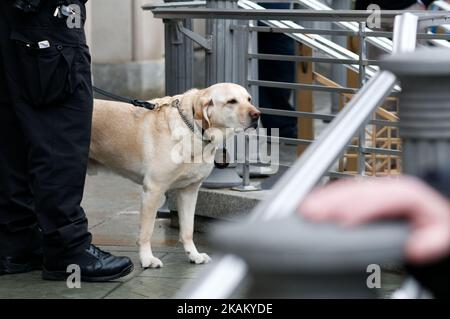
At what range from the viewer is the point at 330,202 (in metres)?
1.36

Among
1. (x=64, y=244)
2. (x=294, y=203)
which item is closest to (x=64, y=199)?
(x=64, y=244)

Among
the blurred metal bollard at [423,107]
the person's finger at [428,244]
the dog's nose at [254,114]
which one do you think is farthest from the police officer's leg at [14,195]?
the person's finger at [428,244]

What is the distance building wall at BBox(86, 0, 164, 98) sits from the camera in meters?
11.5

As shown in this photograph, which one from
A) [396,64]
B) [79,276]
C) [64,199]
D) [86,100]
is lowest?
[79,276]

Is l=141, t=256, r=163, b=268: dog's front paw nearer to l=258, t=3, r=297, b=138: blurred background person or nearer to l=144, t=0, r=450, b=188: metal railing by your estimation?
l=144, t=0, r=450, b=188: metal railing

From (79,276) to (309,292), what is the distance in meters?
3.54

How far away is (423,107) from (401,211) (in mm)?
629

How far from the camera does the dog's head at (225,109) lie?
5.19m

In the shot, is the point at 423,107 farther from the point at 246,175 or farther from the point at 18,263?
the point at 246,175

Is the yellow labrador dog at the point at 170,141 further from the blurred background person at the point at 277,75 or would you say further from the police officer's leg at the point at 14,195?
the blurred background person at the point at 277,75

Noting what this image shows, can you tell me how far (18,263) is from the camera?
5.05m

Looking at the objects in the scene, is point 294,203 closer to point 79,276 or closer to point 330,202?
point 330,202

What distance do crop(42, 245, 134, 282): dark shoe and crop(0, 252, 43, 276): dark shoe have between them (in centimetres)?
21

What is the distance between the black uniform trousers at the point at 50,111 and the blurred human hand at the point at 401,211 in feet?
11.0
